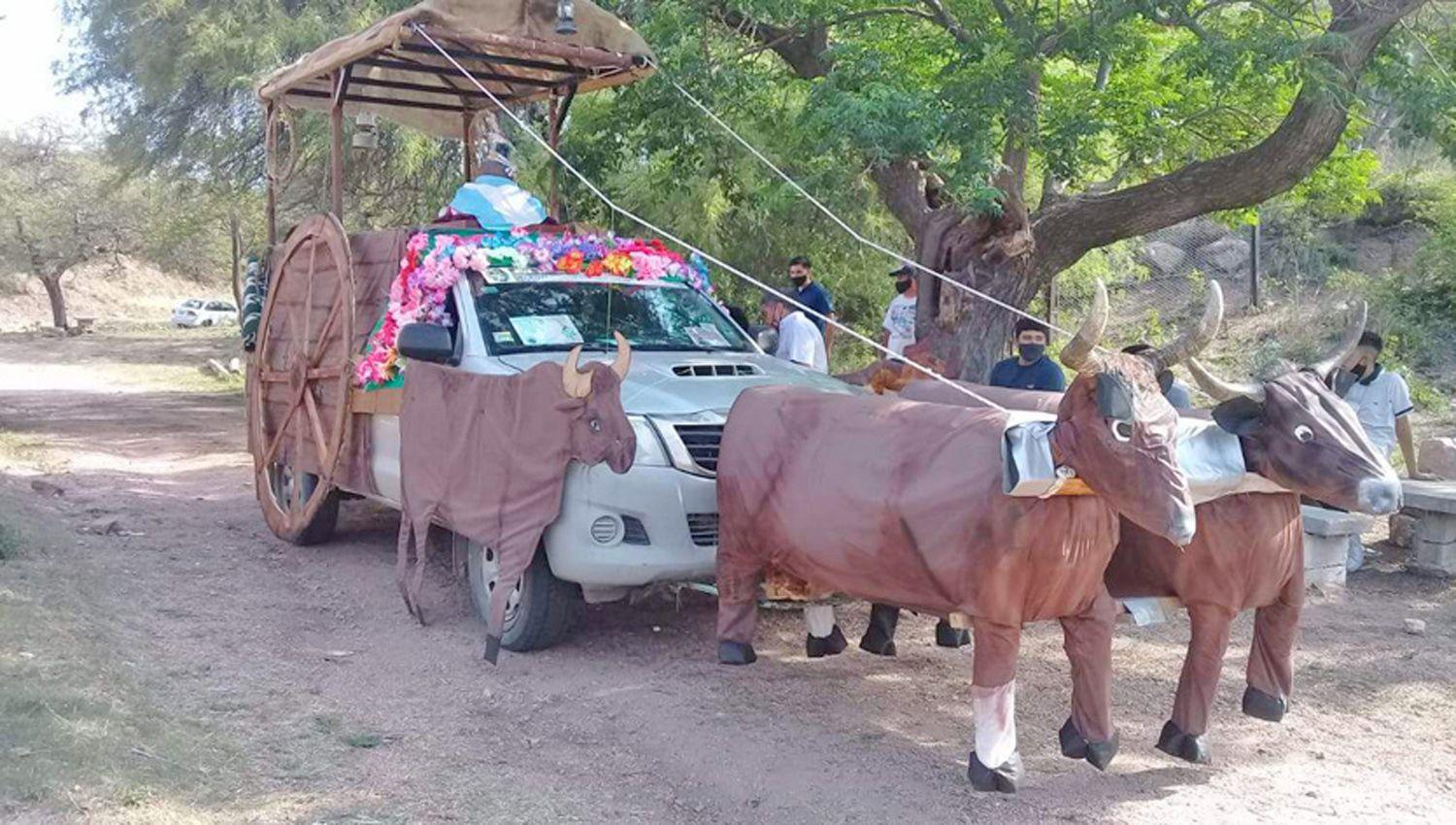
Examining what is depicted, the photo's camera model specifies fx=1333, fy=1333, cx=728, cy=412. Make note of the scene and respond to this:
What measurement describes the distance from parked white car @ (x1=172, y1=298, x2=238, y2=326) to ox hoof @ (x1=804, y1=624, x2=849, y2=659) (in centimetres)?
4471

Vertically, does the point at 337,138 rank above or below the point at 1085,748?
above

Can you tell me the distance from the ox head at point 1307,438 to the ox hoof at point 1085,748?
47.3 inches

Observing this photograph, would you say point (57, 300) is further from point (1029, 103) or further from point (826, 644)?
point (826, 644)

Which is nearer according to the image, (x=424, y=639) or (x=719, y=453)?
(x=719, y=453)

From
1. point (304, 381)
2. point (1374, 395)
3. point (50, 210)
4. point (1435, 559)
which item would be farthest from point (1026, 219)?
point (50, 210)

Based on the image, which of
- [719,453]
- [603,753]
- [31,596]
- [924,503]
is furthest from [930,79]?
[31,596]

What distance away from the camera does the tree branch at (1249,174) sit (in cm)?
815

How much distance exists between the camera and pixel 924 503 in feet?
16.4

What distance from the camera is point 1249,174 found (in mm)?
9438

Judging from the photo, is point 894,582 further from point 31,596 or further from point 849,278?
point 849,278

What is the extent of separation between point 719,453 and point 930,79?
4154 mm

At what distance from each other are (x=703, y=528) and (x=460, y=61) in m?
4.64

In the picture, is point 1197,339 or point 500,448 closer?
point 1197,339

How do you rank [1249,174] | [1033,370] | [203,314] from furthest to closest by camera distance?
[203,314], [1249,174], [1033,370]
